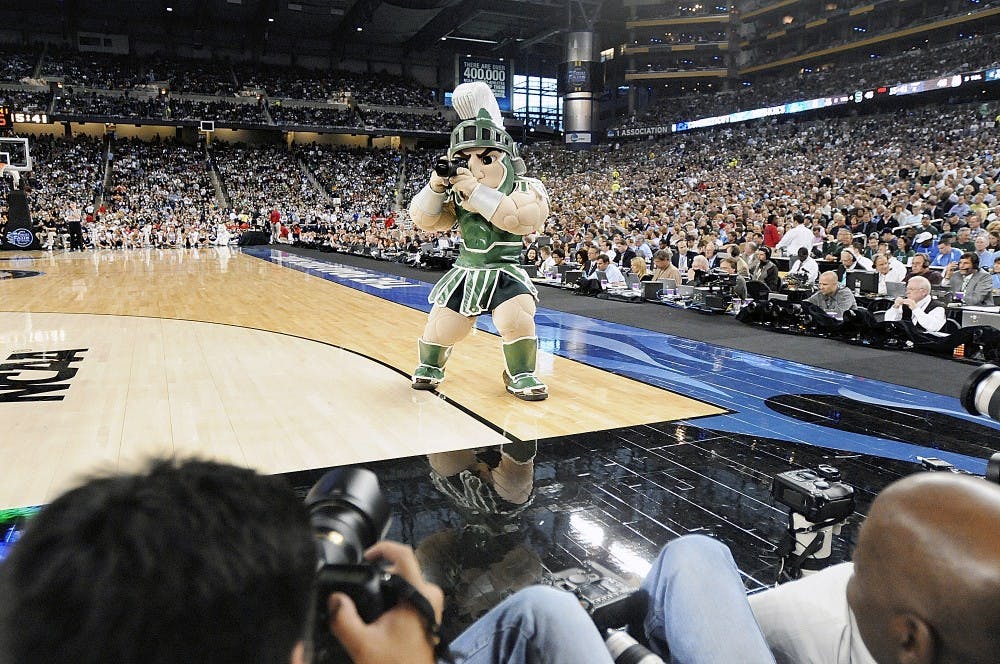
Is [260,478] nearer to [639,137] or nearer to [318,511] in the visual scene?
[318,511]

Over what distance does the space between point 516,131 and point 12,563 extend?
1673 inches

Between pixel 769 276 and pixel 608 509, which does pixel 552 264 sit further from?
pixel 608 509

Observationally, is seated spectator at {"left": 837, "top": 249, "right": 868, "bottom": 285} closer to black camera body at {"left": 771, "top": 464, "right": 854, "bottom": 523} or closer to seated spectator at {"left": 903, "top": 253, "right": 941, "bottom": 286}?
seated spectator at {"left": 903, "top": 253, "right": 941, "bottom": 286}

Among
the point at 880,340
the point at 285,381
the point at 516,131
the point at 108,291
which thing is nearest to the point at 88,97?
the point at 516,131

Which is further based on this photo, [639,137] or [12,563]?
[639,137]

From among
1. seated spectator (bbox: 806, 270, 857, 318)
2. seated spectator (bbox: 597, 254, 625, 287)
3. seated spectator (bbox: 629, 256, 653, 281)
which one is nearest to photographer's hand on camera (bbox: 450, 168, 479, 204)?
seated spectator (bbox: 806, 270, 857, 318)

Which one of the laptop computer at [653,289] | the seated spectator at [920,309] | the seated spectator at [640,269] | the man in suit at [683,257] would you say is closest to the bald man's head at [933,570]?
the seated spectator at [920,309]

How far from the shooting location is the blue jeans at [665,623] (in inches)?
40.6

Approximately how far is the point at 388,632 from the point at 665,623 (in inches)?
27.2

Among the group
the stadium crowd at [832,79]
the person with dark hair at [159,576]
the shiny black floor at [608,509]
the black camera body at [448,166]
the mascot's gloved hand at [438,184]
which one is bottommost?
the shiny black floor at [608,509]

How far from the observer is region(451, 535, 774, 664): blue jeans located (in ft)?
3.39

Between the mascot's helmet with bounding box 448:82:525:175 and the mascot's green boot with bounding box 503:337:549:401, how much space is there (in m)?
1.14

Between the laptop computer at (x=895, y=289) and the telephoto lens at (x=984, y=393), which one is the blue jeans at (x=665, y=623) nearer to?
the telephoto lens at (x=984, y=393)

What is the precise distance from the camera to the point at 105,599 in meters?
0.48
